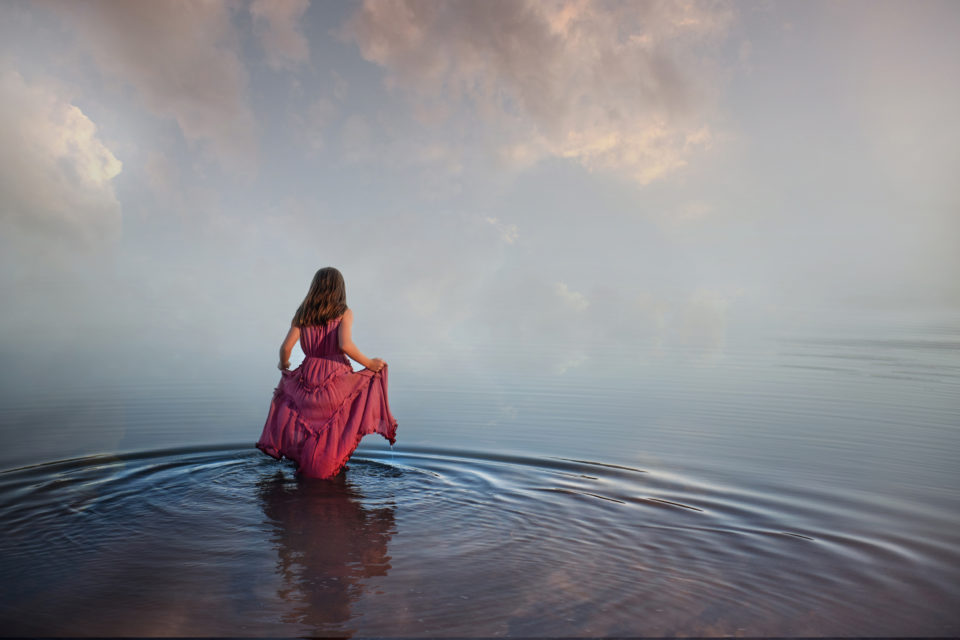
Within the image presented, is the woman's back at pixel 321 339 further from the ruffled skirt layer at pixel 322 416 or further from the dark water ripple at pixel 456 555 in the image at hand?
the dark water ripple at pixel 456 555

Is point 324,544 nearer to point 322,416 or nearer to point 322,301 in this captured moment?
point 322,416

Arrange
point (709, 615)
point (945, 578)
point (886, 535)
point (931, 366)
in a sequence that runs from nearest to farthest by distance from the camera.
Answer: point (709, 615)
point (945, 578)
point (886, 535)
point (931, 366)

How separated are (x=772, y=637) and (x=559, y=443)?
21.9 ft

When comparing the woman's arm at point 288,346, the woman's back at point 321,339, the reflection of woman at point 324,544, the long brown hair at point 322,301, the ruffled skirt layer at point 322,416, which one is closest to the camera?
the reflection of woman at point 324,544

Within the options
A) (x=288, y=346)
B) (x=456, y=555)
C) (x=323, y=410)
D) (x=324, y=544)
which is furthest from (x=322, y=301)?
(x=456, y=555)

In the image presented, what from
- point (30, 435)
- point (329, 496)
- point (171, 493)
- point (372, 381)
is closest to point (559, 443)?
point (372, 381)

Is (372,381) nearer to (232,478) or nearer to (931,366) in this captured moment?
(232,478)

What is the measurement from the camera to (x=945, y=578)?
16.5ft

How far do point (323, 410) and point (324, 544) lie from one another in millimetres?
2725

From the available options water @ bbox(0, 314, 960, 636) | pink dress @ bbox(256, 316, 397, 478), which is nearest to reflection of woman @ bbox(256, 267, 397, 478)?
pink dress @ bbox(256, 316, 397, 478)

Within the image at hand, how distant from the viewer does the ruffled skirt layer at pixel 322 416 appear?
789cm

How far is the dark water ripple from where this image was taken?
4156 mm

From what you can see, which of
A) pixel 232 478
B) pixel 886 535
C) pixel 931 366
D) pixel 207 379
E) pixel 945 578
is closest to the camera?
pixel 945 578

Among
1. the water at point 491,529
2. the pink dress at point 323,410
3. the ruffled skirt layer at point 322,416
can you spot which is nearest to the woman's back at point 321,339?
the pink dress at point 323,410
